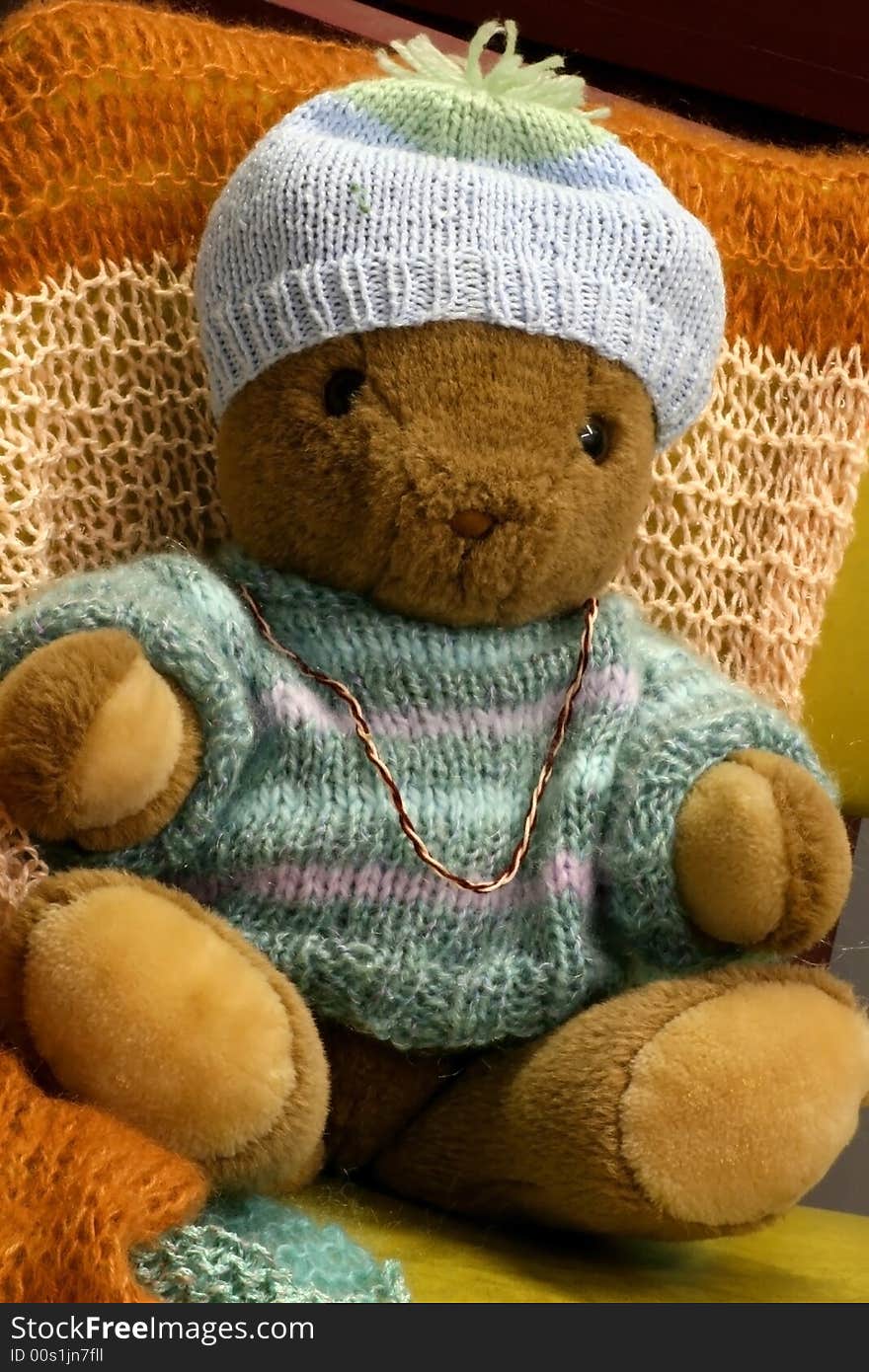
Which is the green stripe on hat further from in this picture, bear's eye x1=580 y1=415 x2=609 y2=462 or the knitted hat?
bear's eye x1=580 y1=415 x2=609 y2=462

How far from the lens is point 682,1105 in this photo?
662mm

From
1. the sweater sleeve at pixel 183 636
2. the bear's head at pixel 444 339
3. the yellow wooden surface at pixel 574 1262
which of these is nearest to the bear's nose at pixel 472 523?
the bear's head at pixel 444 339

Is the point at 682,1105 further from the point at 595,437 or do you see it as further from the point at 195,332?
the point at 195,332

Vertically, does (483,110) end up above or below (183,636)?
above

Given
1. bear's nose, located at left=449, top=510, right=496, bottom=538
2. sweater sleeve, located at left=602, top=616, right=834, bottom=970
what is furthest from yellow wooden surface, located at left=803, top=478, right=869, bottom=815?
bear's nose, located at left=449, top=510, right=496, bottom=538

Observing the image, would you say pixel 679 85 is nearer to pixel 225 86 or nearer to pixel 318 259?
pixel 225 86

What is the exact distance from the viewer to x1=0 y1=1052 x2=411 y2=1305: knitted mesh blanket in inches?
21.7

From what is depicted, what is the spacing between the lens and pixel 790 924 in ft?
2.34

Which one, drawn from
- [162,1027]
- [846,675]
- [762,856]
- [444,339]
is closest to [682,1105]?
[762,856]

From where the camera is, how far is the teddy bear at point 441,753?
0.66 meters

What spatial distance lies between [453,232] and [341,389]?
88 mm

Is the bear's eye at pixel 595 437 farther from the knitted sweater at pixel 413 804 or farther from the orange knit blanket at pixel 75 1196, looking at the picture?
the orange knit blanket at pixel 75 1196

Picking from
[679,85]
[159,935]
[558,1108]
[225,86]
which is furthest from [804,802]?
[679,85]

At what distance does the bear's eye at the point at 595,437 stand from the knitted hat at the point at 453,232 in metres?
0.03
